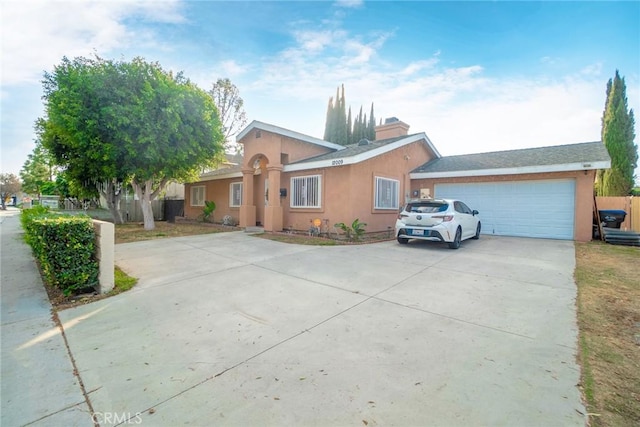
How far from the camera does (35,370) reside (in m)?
2.88

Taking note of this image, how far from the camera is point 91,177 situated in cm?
1641

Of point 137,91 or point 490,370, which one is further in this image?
point 137,91

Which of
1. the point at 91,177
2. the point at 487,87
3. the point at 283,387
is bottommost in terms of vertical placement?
the point at 283,387

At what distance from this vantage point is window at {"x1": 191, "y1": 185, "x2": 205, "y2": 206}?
20.1m

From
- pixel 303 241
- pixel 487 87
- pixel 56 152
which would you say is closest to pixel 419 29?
pixel 487 87

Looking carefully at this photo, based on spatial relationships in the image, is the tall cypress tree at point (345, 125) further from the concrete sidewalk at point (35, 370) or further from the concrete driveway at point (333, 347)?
the concrete sidewalk at point (35, 370)

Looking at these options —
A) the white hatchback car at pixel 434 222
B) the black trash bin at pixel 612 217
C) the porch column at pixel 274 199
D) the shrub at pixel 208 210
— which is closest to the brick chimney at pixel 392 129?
the porch column at pixel 274 199

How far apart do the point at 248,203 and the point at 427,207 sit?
877 cm

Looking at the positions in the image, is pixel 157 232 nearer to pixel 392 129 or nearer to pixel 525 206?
pixel 392 129

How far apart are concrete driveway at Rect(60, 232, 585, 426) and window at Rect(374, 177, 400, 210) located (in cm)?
655

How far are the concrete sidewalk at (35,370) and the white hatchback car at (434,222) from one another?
844 cm

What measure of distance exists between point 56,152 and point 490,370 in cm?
1939

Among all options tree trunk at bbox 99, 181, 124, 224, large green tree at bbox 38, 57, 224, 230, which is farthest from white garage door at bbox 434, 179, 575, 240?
tree trunk at bbox 99, 181, 124, 224

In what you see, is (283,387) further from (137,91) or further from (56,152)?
(56,152)
